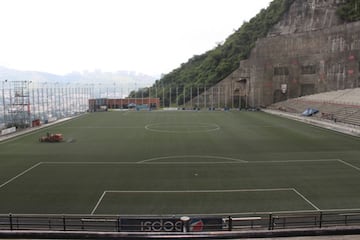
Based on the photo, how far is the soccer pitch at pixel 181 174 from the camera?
1578 cm

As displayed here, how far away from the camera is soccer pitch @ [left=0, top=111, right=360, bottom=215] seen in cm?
1578

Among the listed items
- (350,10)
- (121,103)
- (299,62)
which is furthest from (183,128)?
(350,10)

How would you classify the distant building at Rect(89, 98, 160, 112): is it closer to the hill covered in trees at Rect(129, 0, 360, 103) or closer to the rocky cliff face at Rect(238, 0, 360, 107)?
the hill covered in trees at Rect(129, 0, 360, 103)

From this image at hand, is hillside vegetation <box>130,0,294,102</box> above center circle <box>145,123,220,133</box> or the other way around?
above

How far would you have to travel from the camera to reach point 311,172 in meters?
21.3

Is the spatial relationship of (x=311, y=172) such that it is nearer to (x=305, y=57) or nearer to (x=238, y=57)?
(x=305, y=57)

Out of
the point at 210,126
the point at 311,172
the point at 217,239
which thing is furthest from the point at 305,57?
the point at 217,239

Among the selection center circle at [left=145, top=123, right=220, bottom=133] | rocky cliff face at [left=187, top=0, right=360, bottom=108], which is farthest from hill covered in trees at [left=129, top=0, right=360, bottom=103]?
center circle at [left=145, top=123, right=220, bottom=133]

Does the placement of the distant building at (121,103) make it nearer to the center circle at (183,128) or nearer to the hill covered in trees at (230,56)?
the hill covered in trees at (230,56)

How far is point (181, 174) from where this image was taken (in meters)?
21.1

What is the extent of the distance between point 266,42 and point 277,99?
14092 millimetres

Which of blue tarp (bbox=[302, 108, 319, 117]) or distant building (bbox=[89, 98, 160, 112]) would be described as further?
distant building (bbox=[89, 98, 160, 112])

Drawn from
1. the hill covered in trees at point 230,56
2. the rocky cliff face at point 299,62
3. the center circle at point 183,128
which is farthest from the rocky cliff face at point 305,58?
the center circle at point 183,128

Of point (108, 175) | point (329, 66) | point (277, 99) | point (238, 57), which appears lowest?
point (108, 175)
